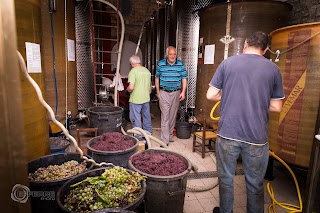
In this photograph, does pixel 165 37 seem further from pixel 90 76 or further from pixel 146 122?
pixel 146 122

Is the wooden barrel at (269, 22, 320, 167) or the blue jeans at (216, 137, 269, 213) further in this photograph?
the wooden barrel at (269, 22, 320, 167)

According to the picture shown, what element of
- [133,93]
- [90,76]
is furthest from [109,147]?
[90,76]

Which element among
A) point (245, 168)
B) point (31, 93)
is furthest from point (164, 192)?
point (31, 93)

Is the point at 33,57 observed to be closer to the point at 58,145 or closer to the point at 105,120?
the point at 58,145

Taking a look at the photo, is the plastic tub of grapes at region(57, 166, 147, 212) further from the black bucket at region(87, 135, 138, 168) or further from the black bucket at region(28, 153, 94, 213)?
the black bucket at region(87, 135, 138, 168)

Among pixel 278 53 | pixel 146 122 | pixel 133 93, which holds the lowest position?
pixel 146 122

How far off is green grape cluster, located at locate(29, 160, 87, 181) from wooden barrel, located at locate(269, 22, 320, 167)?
92.6 inches

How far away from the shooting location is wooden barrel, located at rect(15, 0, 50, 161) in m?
1.99

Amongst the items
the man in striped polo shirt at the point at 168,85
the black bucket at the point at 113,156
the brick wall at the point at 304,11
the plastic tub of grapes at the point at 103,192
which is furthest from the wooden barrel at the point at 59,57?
the brick wall at the point at 304,11

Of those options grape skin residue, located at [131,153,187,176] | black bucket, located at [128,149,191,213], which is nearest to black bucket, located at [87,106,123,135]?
grape skin residue, located at [131,153,187,176]

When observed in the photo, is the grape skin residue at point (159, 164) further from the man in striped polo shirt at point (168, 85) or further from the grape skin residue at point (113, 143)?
the man in striped polo shirt at point (168, 85)

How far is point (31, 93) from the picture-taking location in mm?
2131

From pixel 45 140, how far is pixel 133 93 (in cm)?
216

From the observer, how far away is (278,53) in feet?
8.82
